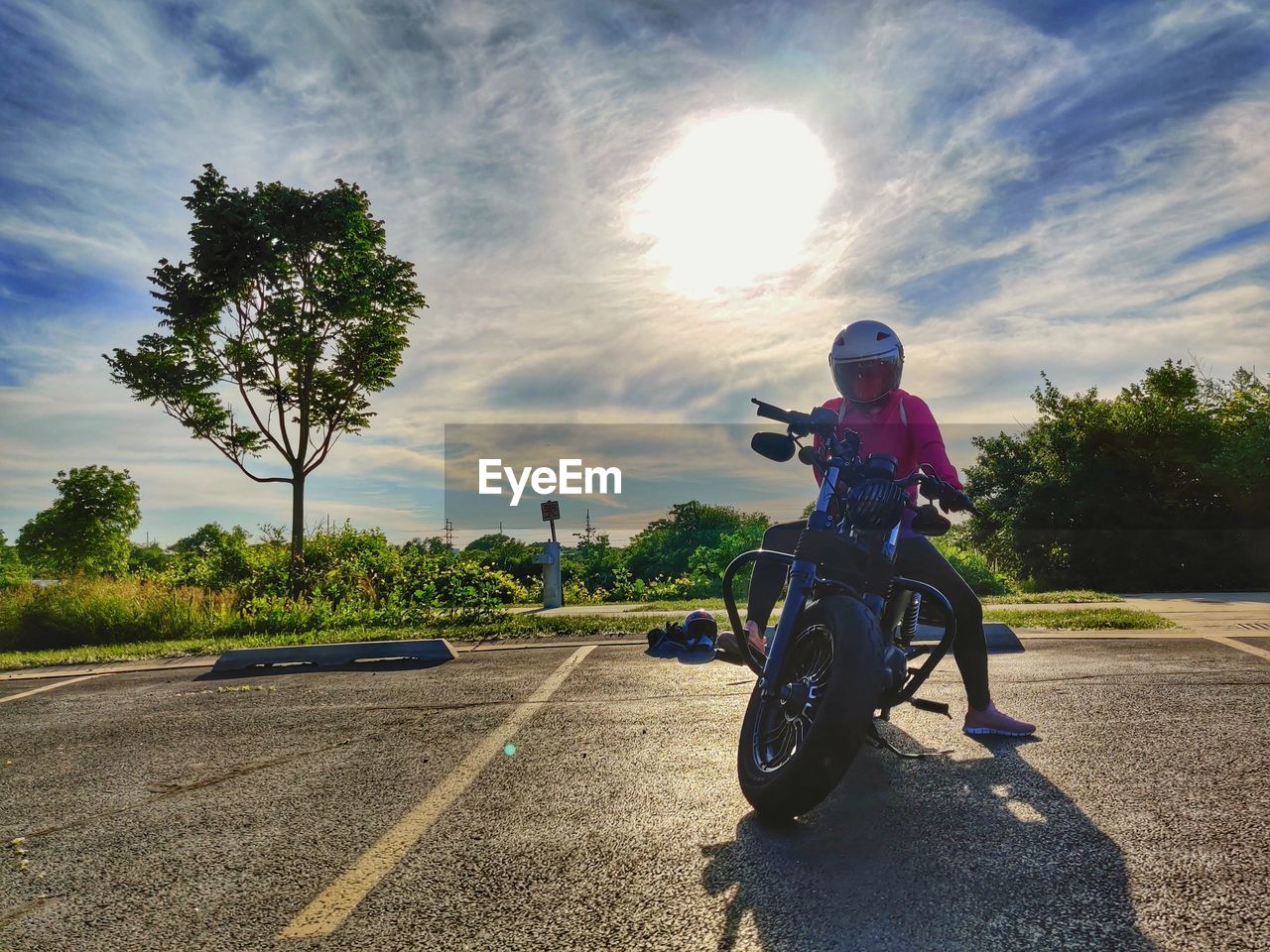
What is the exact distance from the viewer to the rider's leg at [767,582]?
4.30m

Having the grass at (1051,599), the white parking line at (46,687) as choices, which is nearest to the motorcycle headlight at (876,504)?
the white parking line at (46,687)

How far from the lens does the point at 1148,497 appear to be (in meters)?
18.4

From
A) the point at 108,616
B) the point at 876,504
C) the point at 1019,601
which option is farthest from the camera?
the point at 108,616

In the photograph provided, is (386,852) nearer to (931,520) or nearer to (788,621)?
(788,621)

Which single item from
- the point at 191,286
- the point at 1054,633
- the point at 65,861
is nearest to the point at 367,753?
the point at 65,861

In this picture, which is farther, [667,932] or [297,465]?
[297,465]

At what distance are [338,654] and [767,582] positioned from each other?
580 cm

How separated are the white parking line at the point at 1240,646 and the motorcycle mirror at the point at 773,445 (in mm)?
5476

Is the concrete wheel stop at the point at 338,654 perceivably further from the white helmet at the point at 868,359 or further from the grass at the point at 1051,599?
the grass at the point at 1051,599

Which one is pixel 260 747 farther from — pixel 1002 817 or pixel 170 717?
pixel 1002 817

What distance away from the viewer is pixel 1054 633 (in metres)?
8.65

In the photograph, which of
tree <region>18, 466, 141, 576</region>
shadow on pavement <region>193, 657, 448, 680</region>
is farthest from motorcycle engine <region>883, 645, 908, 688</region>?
tree <region>18, 466, 141, 576</region>

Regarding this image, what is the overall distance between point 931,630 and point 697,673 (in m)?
2.56

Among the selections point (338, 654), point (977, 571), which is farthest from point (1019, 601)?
point (338, 654)
